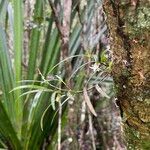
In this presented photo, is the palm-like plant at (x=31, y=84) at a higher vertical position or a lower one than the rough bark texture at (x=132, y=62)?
lower

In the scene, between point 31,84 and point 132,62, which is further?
point 31,84

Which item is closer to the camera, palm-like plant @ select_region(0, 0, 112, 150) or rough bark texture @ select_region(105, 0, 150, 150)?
rough bark texture @ select_region(105, 0, 150, 150)

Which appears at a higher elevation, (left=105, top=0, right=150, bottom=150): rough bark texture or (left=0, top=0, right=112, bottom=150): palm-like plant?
(left=105, top=0, right=150, bottom=150): rough bark texture

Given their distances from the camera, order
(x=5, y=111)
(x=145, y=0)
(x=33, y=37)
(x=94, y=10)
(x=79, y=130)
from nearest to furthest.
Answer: (x=145, y=0), (x=5, y=111), (x=33, y=37), (x=94, y=10), (x=79, y=130)

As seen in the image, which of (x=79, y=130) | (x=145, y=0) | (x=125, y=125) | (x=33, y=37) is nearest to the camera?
(x=145, y=0)

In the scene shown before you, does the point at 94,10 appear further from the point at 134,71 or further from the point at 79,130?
the point at 134,71

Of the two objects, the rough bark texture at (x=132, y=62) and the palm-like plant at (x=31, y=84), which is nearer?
the rough bark texture at (x=132, y=62)

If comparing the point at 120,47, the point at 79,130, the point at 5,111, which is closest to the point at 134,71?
the point at 120,47

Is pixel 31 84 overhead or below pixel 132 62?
below
